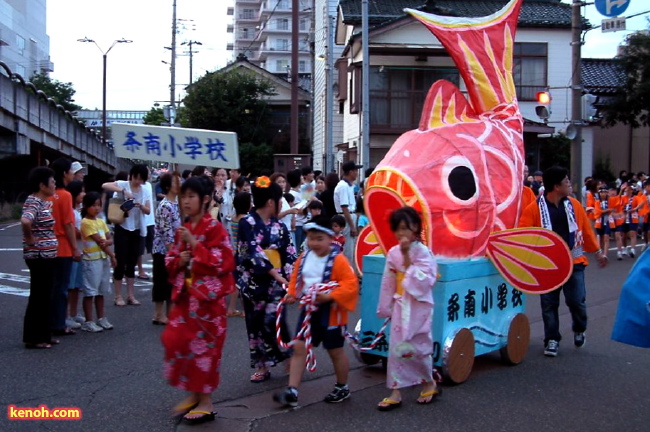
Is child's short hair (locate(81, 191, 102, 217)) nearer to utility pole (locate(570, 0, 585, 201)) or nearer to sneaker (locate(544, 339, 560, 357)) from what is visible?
sneaker (locate(544, 339, 560, 357))

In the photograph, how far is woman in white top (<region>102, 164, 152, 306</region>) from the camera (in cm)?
917

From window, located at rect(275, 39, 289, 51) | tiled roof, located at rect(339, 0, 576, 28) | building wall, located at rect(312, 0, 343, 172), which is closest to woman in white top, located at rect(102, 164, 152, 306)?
tiled roof, located at rect(339, 0, 576, 28)

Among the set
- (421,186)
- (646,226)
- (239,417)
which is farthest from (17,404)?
(646,226)

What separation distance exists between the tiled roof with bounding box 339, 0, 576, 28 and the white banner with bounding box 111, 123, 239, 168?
21653 mm

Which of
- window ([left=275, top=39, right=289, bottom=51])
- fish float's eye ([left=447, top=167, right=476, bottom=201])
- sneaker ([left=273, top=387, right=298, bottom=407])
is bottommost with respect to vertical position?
sneaker ([left=273, top=387, right=298, bottom=407])

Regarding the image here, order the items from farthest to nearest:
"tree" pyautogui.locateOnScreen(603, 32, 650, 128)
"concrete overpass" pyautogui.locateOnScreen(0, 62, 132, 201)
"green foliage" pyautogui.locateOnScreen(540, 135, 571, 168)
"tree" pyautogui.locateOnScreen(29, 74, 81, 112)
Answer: "tree" pyautogui.locateOnScreen(29, 74, 81, 112)
"green foliage" pyautogui.locateOnScreen(540, 135, 571, 168)
"tree" pyautogui.locateOnScreen(603, 32, 650, 128)
"concrete overpass" pyautogui.locateOnScreen(0, 62, 132, 201)

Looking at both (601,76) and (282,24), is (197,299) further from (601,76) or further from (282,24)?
(282,24)

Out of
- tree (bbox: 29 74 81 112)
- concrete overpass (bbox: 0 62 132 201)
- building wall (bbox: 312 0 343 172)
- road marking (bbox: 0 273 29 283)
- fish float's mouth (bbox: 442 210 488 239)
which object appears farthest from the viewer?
tree (bbox: 29 74 81 112)

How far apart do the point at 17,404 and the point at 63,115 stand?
22934mm

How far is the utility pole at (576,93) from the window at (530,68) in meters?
9.73

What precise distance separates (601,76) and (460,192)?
26.0 metres

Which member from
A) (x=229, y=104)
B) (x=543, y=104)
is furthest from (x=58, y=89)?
(x=543, y=104)

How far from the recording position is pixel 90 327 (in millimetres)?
7898

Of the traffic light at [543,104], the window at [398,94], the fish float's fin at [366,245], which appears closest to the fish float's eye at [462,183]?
the fish float's fin at [366,245]
